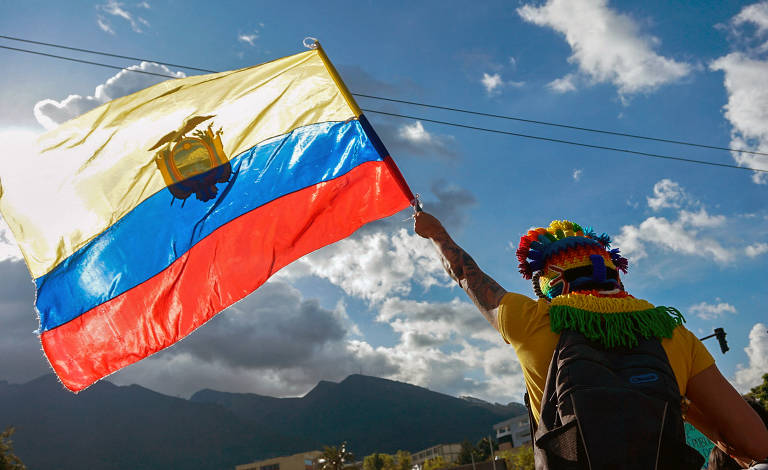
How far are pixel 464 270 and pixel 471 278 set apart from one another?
0.27ft

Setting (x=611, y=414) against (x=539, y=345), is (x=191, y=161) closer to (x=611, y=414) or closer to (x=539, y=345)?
(x=539, y=345)

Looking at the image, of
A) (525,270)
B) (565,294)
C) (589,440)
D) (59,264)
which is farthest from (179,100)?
(589,440)

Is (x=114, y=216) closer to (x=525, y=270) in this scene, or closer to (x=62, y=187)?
(x=62, y=187)

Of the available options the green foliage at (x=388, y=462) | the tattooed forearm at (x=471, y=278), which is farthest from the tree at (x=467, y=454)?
the tattooed forearm at (x=471, y=278)

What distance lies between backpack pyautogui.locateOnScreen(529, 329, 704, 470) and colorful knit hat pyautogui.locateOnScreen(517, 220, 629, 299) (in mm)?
468

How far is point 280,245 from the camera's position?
5.00 meters

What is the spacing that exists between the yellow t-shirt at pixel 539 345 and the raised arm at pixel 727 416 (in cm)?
5

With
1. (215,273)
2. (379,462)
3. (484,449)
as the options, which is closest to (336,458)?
(379,462)

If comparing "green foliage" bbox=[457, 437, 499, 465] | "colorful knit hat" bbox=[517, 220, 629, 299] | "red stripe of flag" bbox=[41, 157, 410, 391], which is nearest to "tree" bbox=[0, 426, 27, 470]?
"red stripe of flag" bbox=[41, 157, 410, 391]

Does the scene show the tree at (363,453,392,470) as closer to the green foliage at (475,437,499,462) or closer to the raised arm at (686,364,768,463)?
the green foliage at (475,437,499,462)

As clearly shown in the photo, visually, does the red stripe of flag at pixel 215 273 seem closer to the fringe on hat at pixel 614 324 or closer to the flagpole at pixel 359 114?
the flagpole at pixel 359 114

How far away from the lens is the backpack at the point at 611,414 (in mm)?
1987

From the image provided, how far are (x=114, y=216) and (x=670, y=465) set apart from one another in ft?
15.7

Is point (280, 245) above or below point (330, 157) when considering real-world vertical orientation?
below
